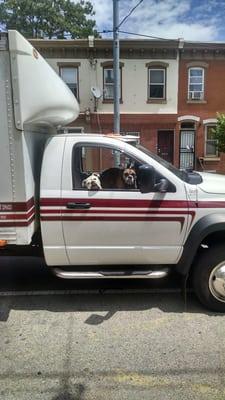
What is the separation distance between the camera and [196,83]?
19.8m

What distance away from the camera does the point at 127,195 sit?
405 centimetres

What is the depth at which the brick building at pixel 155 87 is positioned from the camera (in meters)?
19.0

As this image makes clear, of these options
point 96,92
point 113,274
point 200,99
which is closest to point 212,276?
point 113,274

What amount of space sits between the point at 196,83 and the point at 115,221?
17559mm

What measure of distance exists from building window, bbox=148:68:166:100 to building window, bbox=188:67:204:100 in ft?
4.64

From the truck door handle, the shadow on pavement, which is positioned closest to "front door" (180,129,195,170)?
the shadow on pavement

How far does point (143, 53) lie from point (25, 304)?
17.3 m

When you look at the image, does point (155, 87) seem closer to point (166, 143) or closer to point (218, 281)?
point (166, 143)

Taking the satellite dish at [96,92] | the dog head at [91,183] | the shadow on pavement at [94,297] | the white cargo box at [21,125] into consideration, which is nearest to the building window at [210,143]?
the satellite dish at [96,92]

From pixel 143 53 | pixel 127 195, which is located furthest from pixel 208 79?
pixel 127 195

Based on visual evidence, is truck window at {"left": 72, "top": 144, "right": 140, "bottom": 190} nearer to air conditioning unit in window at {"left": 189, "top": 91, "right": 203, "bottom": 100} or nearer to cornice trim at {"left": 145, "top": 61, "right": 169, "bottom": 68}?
cornice trim at {"left": 145, "top": 61, "right": 169, "bottom": 68}

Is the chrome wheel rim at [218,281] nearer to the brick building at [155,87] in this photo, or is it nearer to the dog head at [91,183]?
the dog head at [91,183]

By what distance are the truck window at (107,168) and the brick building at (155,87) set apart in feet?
49.5

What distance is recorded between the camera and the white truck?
397 cm
